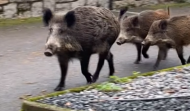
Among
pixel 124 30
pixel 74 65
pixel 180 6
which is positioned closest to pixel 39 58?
pixel 74 65

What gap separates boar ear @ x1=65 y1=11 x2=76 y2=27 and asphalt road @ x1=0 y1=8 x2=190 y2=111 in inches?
37.3

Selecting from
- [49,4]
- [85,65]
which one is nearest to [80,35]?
[85,65]

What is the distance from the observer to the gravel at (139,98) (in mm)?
5953

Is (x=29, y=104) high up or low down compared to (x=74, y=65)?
up

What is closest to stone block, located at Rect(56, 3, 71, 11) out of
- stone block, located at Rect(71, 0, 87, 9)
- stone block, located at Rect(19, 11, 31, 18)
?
stone block, located at Rect(71, 0, 87, 9)

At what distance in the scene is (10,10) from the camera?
12.8 meters

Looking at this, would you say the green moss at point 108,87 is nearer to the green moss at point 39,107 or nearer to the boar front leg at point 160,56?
the green moss at point 39,107

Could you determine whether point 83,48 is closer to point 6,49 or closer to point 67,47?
point 67,47

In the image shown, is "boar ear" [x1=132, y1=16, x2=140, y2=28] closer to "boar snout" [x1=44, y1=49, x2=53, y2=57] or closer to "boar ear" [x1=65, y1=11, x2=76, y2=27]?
"boar ear" [x1=65, y1=11, x2=76, y2=27]

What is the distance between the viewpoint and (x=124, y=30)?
9.28m

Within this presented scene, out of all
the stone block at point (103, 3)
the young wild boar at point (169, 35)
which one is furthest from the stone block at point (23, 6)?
the young wild boar at point (169, 35)

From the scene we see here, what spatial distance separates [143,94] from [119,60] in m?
3.31

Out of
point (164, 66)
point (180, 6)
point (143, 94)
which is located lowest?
point (180, 6)

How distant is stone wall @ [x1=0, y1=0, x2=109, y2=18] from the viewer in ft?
41.9
